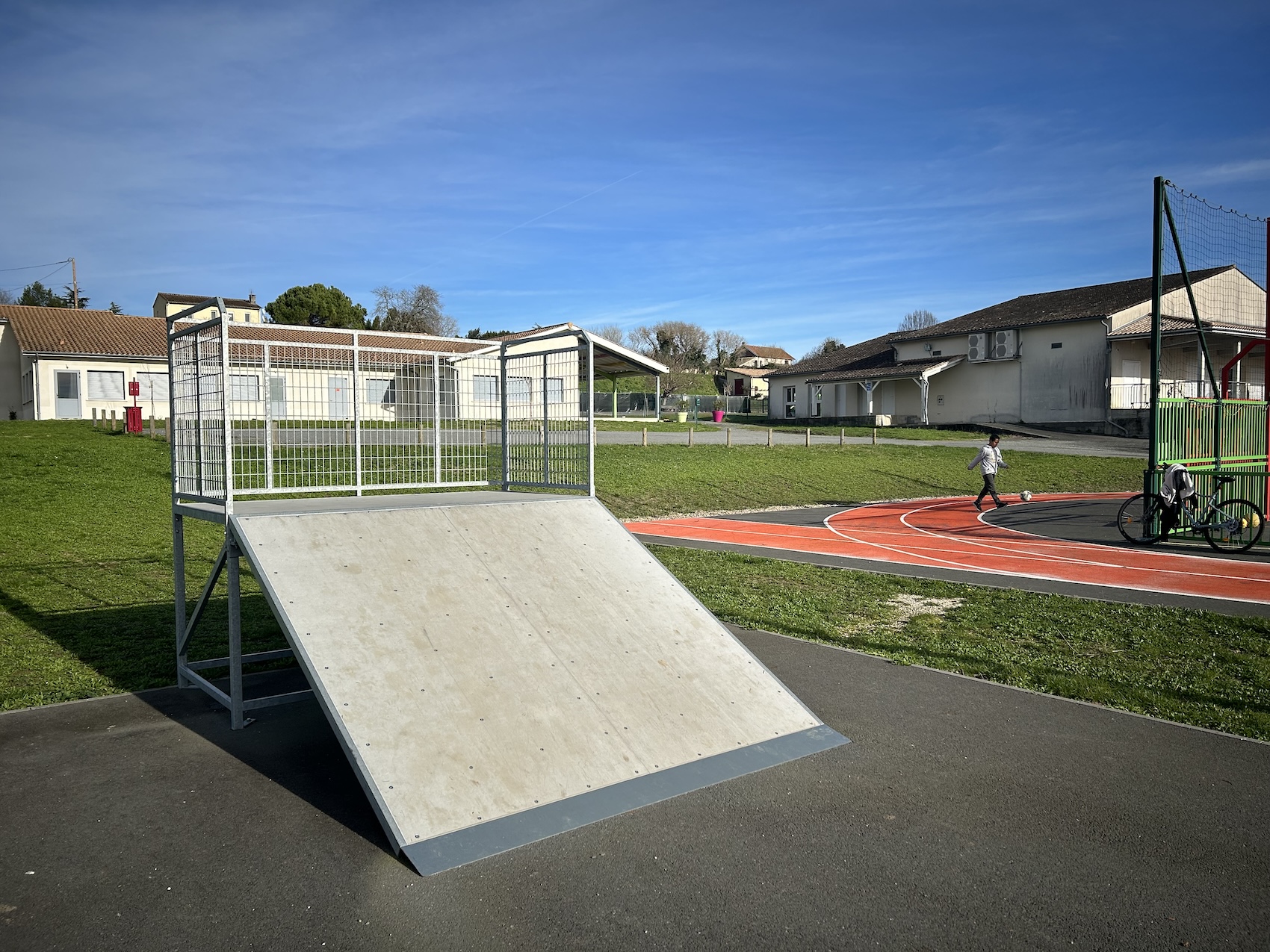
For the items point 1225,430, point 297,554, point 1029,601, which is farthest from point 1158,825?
point 1225,430

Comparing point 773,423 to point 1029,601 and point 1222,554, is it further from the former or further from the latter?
point 1029,601

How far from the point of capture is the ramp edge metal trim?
145 inches

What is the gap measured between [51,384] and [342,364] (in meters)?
36.7

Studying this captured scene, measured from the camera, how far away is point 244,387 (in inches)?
241

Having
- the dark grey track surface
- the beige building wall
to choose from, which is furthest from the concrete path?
the beige building wall

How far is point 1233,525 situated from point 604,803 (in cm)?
1354

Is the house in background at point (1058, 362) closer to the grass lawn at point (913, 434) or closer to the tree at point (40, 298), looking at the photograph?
the grass lawn at point (913, 434)

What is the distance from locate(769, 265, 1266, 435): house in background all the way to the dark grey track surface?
38015 mm

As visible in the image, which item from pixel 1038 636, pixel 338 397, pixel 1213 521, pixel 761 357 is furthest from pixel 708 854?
pixel 761 357

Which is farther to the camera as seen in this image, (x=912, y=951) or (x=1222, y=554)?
(x=1222, y=554)

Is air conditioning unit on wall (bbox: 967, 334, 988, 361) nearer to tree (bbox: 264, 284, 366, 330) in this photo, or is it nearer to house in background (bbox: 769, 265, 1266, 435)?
house in background (bbox: 769, 265, 1266, 435)

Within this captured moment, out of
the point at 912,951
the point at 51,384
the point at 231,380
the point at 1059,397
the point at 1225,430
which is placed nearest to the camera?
the point at 912,951

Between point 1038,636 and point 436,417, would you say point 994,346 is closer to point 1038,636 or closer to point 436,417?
point 1038,636

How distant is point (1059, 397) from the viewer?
4250cm
